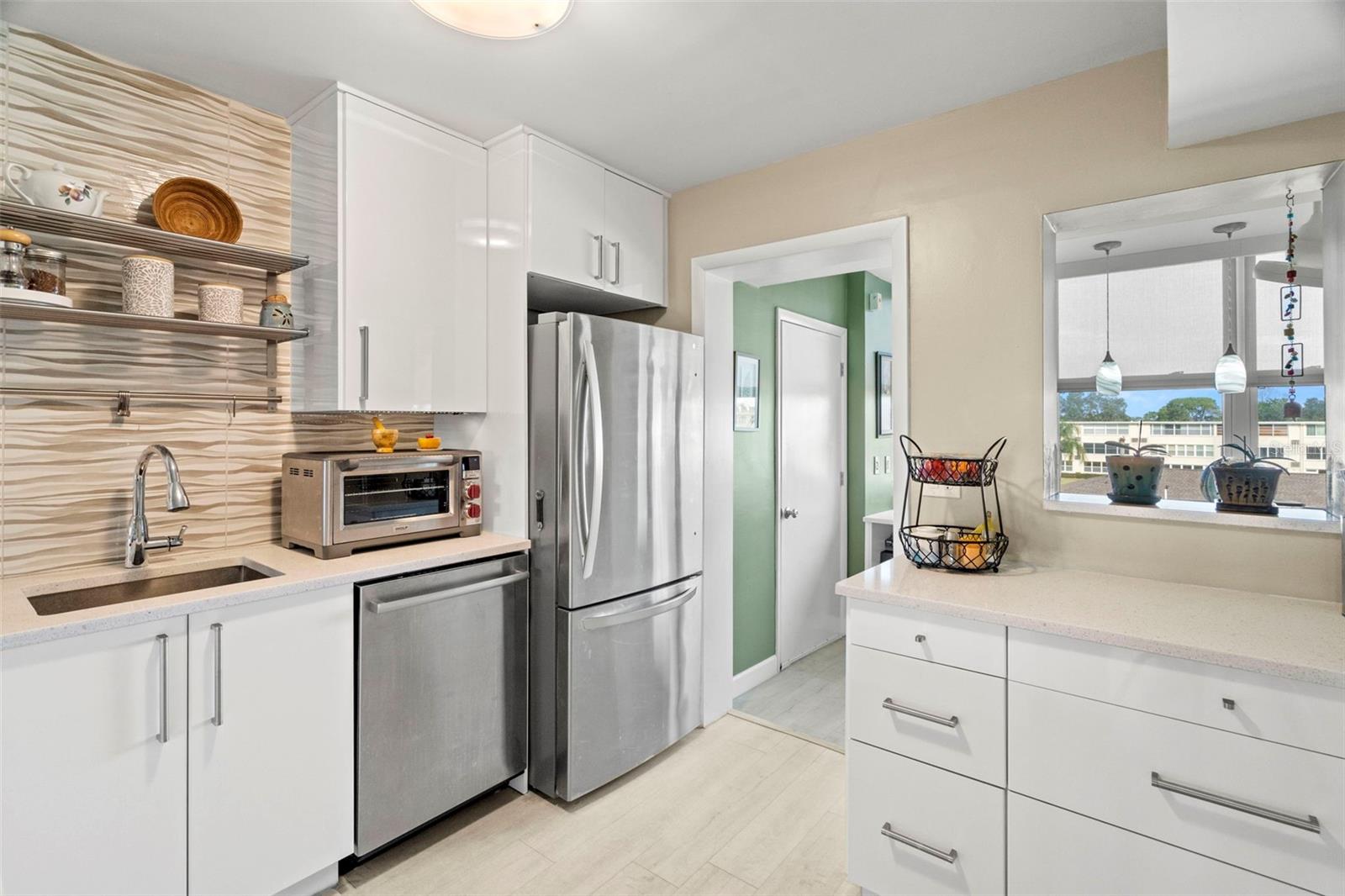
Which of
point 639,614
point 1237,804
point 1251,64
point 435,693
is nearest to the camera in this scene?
point 1237,804

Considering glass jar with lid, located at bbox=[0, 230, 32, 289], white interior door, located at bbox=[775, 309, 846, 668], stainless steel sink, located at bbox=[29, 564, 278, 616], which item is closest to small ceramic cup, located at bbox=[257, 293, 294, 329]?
glass jar with lid, located at bbox=[0, 230, 32, 289]

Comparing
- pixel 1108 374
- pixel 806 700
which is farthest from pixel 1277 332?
pixel 806 700

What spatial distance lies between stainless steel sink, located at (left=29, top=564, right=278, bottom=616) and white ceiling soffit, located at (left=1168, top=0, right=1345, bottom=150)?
2666 millimetres

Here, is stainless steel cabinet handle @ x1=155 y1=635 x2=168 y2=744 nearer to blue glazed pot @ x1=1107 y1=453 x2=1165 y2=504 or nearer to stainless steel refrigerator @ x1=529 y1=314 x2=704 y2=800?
stainless steel refrigerator @ x1=529 y1=314 x2=704 y2=800

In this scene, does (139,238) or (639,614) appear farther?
(639,614)

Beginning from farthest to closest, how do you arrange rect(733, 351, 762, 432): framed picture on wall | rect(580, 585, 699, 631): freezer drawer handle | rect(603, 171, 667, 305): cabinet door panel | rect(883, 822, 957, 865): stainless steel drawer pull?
rect(733, 351, 762, 432): framed picture on wall, rect(603, 171, 667, 305): cabinet door panel, rect(580, 585, 699, 631): freezer drawer handle, rect(883, 822, 957, 865): stainless steel drawer pull

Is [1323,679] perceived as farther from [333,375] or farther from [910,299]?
[333,375]

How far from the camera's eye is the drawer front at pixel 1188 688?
1242 mm

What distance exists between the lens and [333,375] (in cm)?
209

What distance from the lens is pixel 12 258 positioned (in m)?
1.63

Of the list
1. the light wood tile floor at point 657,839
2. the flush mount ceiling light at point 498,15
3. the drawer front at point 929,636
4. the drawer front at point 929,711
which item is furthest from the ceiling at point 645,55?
the light wood tile floor at point 657,839

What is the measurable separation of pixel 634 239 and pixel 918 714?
84.9 inches

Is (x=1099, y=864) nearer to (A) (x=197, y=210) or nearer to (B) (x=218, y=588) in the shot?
(B) (x=218, y=588)

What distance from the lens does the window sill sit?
5.55 ft
